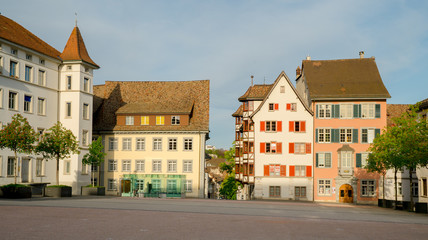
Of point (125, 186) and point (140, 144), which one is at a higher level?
point (140, 144)

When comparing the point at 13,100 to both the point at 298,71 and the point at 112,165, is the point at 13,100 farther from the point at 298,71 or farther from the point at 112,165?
the point at 298,71

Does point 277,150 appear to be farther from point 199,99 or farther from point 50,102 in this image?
point 50,102

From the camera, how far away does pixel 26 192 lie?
34000mm

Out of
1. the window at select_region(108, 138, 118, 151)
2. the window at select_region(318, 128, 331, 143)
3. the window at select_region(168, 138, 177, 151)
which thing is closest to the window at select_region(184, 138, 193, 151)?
the window at select_region(168, 138, 177, 151)

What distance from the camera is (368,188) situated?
5559 centimetres

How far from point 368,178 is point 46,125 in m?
35.4

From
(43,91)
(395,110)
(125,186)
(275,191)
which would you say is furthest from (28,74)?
(395,110)

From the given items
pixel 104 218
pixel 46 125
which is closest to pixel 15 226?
pixel 104 218

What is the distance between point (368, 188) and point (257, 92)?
56.4 ft

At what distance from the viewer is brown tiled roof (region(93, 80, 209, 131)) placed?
59875 millimetres

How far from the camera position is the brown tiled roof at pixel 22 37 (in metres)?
45.0

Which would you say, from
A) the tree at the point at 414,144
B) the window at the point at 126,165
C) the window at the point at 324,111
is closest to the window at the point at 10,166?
the window at the point at 126,165

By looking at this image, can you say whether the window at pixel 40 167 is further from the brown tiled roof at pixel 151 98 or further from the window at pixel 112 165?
the brown tiled roof at pixel 151 98

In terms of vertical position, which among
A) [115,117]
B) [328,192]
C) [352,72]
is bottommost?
[328,192]
